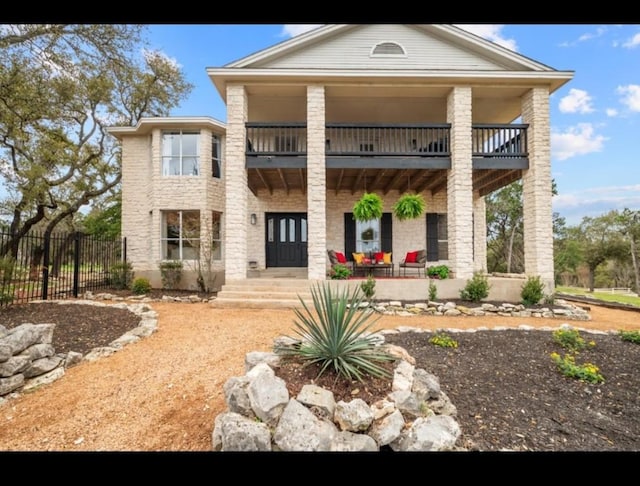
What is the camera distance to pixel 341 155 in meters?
8.88

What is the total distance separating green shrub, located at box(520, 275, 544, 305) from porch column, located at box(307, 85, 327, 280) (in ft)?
18.4

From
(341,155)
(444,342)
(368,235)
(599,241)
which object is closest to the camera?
(444,342)

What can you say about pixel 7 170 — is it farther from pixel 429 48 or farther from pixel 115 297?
pixel 429 48

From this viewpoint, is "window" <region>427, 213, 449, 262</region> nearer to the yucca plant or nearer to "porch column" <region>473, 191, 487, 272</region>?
"porch column" <region>473, 191, 487, 272</region>

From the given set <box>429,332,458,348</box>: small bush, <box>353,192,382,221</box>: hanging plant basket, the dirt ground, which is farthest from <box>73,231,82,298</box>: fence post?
<box>429,332,458,348</box>: small bush

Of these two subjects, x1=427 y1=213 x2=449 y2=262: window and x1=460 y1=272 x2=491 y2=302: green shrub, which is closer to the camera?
x1=460 y1=272 x2=491 y2=302: green shrub

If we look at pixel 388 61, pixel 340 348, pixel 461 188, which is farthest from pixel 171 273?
pixel 388 61

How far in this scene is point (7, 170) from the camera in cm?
1234

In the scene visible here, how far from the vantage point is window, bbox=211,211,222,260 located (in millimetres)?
10859

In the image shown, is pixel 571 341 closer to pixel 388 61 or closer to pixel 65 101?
pixel 388 61

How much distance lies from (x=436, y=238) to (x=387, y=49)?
7.20 m

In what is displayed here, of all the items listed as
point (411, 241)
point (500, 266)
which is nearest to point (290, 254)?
point (411, 241)

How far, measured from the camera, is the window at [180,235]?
10.5 m

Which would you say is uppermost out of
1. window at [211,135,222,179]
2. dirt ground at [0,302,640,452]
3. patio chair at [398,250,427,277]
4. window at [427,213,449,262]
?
window at [211,135,222,179]
